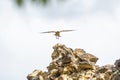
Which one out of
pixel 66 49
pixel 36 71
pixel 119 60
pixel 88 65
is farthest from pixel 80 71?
pixel 119 60

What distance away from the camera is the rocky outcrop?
87812 mm

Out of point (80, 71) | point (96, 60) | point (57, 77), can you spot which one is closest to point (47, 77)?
point (57, 77)

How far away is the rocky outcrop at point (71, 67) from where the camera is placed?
288ft

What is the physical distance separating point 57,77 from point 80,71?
21.7 ft

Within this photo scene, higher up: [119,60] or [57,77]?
[119,60]

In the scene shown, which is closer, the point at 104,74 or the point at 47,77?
the point at 104,74

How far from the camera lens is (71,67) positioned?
302 ft

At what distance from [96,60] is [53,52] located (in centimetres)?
1335

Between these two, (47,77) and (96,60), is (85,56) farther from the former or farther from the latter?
(47,77)

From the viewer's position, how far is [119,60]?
69.6 meters

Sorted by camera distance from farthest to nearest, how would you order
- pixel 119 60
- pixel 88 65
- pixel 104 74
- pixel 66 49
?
pixel 66 49 < pixel 88 65 < pixel 104 74 < pixel 119 60

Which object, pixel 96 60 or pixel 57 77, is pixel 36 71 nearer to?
pixel 57 77

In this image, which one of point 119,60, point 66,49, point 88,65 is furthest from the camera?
point 66,49

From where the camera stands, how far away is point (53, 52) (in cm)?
10006
